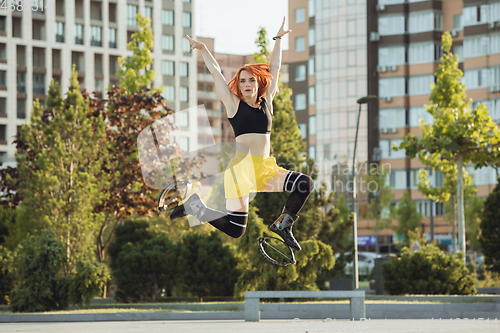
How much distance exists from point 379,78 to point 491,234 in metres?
39.0

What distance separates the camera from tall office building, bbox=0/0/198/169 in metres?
66.3

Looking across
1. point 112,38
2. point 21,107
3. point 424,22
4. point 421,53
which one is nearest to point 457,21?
point 424,22

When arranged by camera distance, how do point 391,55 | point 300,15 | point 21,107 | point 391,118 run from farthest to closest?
point 300,15
point 21,107
point 391,55
point 391,118

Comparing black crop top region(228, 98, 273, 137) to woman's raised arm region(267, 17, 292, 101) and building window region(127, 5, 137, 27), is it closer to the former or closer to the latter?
woman's raised arm region(267, 17, 292, 101)

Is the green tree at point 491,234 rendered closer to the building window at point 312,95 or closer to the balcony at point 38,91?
the building window at point 312,95

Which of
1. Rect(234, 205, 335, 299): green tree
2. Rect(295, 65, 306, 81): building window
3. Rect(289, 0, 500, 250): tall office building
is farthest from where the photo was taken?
Rect(295, 65, 306, 81): building window

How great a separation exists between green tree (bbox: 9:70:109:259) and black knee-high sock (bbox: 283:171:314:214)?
54.4 feet

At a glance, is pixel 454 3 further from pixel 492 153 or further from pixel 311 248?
pixel 311 248

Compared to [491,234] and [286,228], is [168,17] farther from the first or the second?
[286,228]

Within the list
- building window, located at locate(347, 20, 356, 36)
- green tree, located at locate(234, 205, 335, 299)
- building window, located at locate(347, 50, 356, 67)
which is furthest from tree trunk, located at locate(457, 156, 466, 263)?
building window, located at locate(347, 20, 356, 36)

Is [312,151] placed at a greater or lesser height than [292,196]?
greater

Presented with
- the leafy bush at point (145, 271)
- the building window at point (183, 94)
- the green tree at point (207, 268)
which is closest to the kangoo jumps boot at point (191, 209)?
the green tree at point (207, 268)

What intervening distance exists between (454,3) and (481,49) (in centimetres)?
634

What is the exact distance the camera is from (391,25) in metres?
62.6
